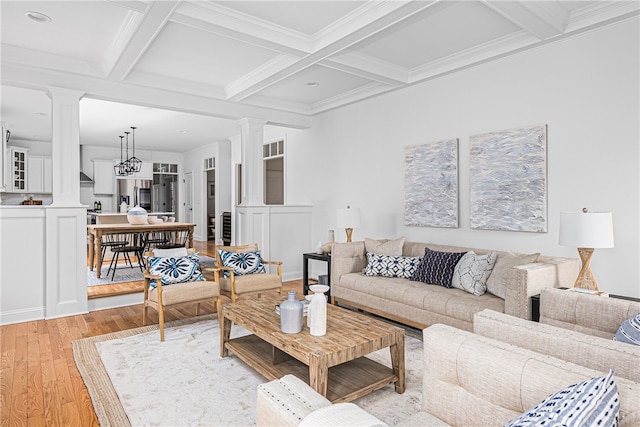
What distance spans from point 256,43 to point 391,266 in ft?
8.15

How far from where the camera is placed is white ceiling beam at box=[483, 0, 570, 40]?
2.85 meters

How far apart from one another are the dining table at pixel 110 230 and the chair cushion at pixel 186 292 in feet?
9.18

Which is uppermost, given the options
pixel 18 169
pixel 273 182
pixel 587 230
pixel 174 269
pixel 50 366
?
pixel 18 169

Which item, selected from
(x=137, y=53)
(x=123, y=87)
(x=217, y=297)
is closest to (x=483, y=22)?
(x=137, y=53)

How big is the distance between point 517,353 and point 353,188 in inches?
170

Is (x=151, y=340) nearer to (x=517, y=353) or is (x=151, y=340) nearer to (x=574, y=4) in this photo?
(x=517, y=353)

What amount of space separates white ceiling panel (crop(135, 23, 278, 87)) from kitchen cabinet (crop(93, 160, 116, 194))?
692 centimetres

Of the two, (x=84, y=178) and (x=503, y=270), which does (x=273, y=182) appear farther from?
(x=503, y=270)

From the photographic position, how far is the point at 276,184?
8.57 metres

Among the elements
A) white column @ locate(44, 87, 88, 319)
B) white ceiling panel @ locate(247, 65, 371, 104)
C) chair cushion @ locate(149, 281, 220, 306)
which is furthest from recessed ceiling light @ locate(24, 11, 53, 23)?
chair cushion @ locate(149, 281, 220, 306)

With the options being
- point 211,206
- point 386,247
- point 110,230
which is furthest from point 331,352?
point 211,206

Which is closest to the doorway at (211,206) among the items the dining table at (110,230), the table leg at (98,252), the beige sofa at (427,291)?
the dining table at (110,230)

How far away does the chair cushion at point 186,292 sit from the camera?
11.7 ft

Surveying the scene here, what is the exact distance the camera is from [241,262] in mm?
4281
